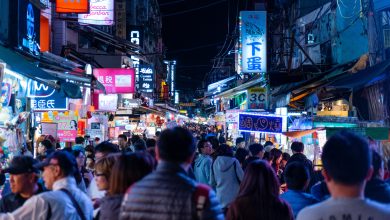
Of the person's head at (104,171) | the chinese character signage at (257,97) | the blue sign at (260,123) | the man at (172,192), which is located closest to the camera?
the man at (172,192)

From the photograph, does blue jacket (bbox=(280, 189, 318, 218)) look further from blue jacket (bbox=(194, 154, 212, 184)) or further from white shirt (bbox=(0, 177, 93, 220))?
blue jacket (bbox=(194, 154, 212, 184))

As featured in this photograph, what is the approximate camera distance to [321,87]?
15.0 m

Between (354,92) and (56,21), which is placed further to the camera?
(56,21)

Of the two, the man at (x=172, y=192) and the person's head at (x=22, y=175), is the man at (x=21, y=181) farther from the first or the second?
the man at (x=172, y=192)

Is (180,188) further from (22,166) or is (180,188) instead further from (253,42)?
(253,42)

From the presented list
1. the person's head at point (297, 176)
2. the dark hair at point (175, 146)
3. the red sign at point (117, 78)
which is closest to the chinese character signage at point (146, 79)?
the red sign at point (117, 78)

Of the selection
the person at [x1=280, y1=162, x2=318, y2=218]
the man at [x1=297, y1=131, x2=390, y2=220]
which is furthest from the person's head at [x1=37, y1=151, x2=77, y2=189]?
the man at [x1=297, y1=131, x2=390, y2=220]

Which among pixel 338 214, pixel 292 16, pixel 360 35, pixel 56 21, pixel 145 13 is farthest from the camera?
pixel 145 13

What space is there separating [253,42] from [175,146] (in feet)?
69.1

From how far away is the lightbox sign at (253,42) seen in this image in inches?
939

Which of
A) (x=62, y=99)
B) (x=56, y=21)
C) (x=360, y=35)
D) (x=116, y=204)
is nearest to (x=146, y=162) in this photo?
(x=116, y=204)

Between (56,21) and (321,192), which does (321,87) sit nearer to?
(321,192)

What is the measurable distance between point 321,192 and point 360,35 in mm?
13518

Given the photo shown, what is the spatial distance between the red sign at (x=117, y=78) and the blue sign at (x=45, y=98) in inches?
432
